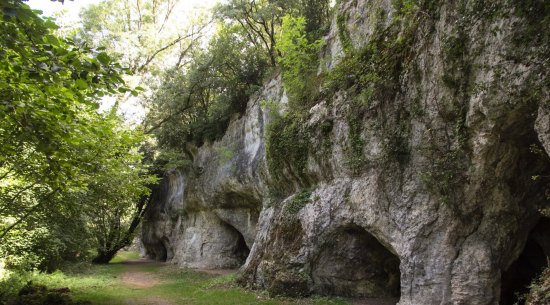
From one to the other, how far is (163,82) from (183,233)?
1090 cm

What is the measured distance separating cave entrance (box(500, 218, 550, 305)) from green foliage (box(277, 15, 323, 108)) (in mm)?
8131

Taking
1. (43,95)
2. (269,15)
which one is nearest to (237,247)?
(269,15)

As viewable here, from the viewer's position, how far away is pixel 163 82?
82.4 feet

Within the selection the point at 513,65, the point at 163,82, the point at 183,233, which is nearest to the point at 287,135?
the point at 513,65

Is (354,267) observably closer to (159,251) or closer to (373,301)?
(373,301)

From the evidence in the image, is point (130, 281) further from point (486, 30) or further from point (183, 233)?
point (486, 30)

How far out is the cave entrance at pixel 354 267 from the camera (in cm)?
1159

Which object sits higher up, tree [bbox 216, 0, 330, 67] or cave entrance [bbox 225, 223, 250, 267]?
tree [bbox 216, 0, 330, 67]

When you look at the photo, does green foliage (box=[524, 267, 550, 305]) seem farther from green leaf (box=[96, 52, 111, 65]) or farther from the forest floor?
green leaf (box=[96, 52, 111, 65])

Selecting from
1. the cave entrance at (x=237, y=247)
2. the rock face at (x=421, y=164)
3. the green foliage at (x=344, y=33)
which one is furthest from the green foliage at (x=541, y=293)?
the cave entrance at (x=237, y=247)

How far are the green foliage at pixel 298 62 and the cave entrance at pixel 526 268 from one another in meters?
8.13

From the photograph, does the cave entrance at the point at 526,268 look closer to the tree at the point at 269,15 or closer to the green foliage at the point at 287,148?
the green foliage at the point at 287,148

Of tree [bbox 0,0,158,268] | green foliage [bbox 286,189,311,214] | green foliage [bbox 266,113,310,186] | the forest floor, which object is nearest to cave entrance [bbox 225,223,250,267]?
the forest floor

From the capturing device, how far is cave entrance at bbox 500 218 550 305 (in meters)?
9.20
